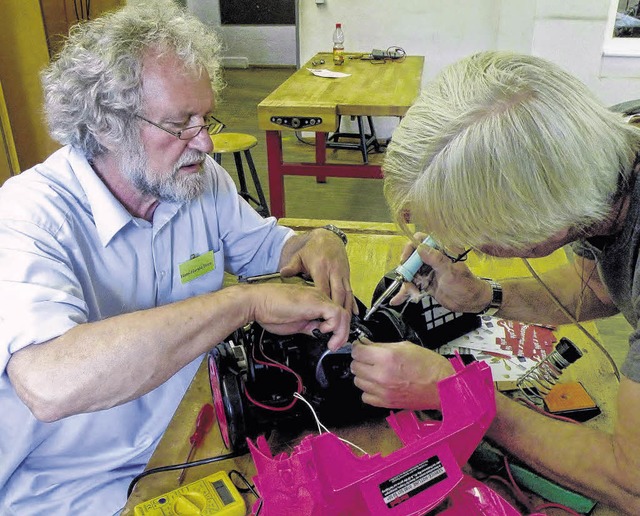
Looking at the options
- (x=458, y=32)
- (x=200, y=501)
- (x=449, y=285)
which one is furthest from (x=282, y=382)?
(x=458, y=32)

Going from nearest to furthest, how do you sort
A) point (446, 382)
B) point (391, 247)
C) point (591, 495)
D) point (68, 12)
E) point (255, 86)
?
point (446, 382) → point (591, 495) → point (391, 247) → point (68, 12) → point (255, 86)

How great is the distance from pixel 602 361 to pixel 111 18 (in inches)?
49.6

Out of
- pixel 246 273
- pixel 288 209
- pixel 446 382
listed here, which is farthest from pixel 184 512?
pixel 288 209

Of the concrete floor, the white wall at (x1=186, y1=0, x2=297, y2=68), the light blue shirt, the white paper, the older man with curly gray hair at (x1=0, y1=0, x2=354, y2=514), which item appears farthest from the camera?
the white wall at (x1=186, y1=0, x2=297, y2=68)

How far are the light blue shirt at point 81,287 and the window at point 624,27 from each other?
393 centimetres

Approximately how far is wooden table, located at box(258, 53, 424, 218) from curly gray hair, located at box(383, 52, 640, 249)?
4.80 ft

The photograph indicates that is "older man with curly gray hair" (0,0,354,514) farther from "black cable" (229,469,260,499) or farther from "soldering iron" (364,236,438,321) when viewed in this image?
"black cable" (229,469,260,499)

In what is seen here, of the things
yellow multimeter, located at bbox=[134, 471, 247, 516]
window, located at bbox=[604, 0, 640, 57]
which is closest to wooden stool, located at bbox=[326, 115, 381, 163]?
window, located at bbox=[604, 0, 640, 57]

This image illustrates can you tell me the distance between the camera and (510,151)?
2.68 feet

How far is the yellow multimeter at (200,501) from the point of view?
34.7 inches

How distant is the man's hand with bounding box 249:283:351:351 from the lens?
104 cm

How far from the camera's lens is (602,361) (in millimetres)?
1252

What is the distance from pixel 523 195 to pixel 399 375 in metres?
0.37

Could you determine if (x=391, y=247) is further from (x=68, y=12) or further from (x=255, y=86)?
(x=255, y=86)
